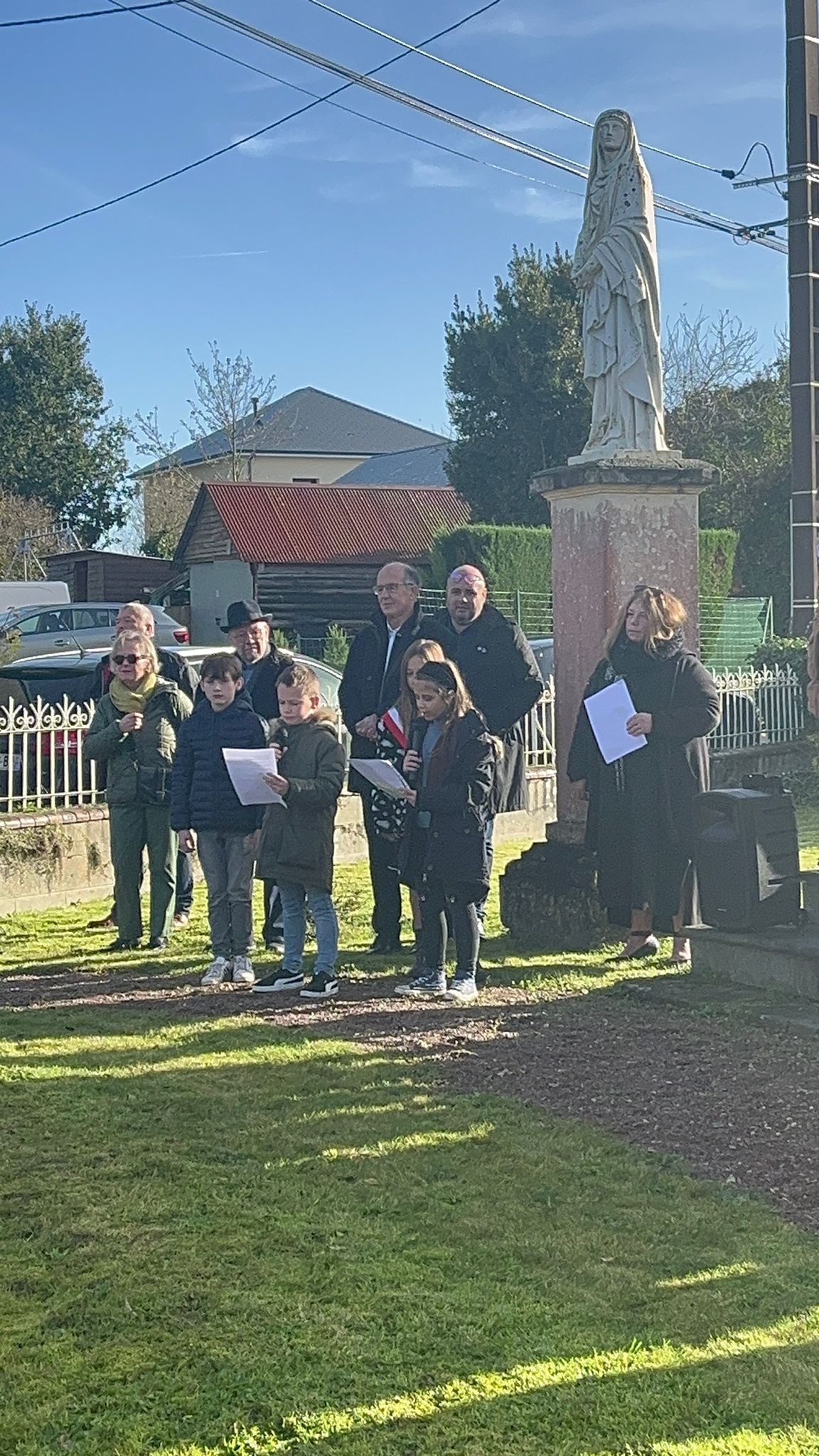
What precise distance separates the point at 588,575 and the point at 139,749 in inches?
106

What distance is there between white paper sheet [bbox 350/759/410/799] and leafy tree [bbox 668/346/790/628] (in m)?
26.0

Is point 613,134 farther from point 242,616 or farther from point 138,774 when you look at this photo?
point 138,774

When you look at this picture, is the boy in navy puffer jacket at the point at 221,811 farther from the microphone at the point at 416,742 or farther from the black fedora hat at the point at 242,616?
the microphone at the point at 416,742

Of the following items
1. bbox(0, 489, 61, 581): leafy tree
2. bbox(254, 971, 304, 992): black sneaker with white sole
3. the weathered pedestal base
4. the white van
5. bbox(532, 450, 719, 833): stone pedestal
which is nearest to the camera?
bbox(254, 971, 304, 992): black sneaker with white sole

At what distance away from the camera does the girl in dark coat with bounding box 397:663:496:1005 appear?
7.27 meters

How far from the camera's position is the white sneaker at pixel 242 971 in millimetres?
7902

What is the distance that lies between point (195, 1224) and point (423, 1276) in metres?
0.76

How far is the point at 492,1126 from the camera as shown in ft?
17.6

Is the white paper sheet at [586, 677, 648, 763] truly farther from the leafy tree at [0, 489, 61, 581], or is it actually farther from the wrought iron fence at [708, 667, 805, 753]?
the leafy tree at [0, 489, 61, 581]

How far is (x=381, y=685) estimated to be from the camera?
28.2 ft

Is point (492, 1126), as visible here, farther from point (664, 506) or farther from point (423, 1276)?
point (664, 506)

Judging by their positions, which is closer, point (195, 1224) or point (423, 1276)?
point (423, 1276)

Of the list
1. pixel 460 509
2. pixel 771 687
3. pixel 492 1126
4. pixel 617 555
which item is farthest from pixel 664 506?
pixel 460 509

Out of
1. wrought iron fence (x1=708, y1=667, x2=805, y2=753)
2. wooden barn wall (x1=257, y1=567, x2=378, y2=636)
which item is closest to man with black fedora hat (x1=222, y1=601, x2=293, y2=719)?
wrought iron fence (x1=708, y1=667, x2=805, y2=753)
